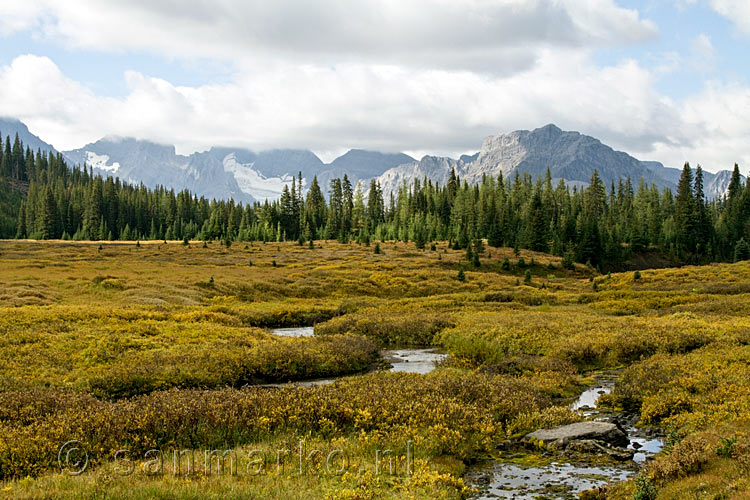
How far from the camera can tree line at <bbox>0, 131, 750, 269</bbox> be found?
118m

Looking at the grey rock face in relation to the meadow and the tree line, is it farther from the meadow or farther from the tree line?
the tree line

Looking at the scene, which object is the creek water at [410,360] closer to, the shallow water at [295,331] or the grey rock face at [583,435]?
the shallow water at [295,331]

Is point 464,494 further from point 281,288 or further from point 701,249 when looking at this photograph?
point 701,249

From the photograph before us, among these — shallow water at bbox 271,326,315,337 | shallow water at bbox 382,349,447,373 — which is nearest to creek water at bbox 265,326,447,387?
shallow water at bbox 382,349,447,373

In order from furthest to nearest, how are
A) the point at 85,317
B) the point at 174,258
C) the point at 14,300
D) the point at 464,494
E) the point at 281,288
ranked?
1. the point at 174,258
2. the point at 281,288
3. the point at 14,300
4. the point at 85,317
5. the point at 464,494

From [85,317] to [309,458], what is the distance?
24.0 meters

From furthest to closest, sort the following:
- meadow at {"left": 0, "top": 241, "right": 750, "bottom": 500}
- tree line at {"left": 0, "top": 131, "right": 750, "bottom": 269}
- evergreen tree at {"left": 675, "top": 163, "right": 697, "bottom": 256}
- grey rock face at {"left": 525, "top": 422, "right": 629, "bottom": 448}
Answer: evergreen tree at {"left": 675, "top": 163, "right": 697, "bottom": 256}, tree line at {"left": 0, "top": 131, "right": 750, "bottom": 269}, grey rock face at {"left": 525, "top": 422, "right": 629, "bottom": 448}, meadow at {"left": 0, "top": 241, "right": 750, "bottom": 500}

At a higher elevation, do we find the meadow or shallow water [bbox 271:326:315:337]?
the meadow

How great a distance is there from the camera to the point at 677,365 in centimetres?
1984

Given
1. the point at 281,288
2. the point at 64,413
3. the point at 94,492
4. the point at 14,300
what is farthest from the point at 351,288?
the point at 94,492

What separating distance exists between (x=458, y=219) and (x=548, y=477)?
129429 millimetres

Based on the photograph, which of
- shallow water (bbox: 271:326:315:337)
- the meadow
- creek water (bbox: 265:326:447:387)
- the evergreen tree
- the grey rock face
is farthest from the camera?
the evergreen tree

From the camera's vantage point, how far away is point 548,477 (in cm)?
1171

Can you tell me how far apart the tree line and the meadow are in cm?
5873
